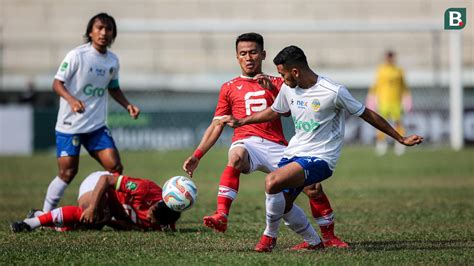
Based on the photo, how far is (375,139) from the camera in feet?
87.1

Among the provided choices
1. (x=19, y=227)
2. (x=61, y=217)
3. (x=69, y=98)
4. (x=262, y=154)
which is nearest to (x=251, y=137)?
(x=262, y=154)

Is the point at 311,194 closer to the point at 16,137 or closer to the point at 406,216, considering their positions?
the point at 406,216

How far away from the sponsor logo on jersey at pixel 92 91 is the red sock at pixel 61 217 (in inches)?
73.0

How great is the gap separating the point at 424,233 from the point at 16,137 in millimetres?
18186

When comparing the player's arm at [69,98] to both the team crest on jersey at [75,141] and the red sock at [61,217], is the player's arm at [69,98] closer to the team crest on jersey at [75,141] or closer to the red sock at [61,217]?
the team crest on jersey at [75,141]

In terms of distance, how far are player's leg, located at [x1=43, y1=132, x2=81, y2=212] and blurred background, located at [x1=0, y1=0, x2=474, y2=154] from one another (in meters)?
14.5

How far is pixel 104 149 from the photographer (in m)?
10.8

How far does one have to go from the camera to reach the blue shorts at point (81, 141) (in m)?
10.8

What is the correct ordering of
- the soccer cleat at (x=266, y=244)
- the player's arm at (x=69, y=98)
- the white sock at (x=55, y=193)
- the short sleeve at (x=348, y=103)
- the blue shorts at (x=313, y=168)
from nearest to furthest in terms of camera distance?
the blue shorts at (x=313, y=168) < the short sleeve at (x=348, y=103) < the soccer cleat at (x=266, y=244) < the player's arm at (x=69, y=98) < the white sock at (x=55, y=193)

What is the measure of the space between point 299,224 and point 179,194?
151 centimetres

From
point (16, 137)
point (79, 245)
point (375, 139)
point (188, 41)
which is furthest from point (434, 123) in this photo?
point (79, 245)

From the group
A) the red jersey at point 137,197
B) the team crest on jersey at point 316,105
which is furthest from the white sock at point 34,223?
the team crest on jersey at point 316,105

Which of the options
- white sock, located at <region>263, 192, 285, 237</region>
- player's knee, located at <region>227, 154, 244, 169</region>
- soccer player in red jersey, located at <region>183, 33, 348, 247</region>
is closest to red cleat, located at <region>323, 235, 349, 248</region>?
soccer player in red jersey, located at <region>183, 33, 348, 247</region>

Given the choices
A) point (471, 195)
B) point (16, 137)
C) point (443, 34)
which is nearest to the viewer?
point (471, 195)
